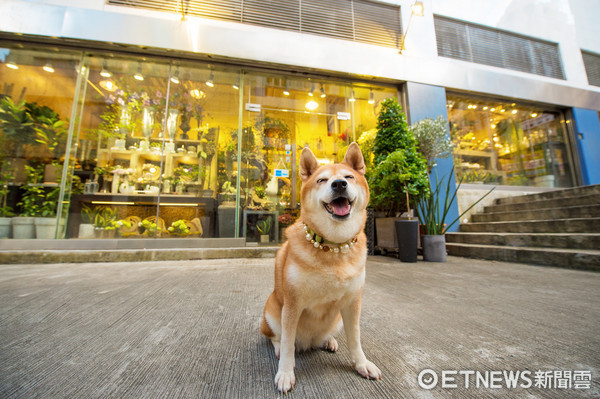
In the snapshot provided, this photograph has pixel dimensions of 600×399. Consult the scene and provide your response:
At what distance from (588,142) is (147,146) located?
1350cm

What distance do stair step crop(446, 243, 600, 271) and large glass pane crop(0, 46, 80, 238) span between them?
871cm

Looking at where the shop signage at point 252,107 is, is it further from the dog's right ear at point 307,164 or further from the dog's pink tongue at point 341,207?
the dog's pink tongue at point 341,207

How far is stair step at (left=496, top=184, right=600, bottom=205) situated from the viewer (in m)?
4.36

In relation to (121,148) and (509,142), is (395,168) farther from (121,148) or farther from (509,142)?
(509,142)

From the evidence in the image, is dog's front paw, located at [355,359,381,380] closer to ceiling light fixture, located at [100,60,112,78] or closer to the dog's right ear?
the dog's right ear

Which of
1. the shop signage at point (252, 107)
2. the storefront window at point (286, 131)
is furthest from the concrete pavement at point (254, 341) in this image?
the shop signage at point (252, 107)

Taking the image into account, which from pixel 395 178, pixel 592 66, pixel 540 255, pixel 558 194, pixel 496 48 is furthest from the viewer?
pixel 592 66

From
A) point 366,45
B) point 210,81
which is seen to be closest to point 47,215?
point 210,81

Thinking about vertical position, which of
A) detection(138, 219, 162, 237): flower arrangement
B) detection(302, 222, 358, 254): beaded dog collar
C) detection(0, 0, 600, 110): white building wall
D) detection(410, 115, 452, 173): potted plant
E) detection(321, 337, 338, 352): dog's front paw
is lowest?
detection(321, 337, 338, 352): dog's front paw

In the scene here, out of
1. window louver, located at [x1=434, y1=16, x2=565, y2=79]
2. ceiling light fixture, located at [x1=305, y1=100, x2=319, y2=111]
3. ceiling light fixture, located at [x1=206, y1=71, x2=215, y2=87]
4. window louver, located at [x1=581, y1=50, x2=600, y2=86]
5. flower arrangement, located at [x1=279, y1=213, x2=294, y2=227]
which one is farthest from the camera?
window louver, located at [x1=581, y1=50, x2=600, y2=86]

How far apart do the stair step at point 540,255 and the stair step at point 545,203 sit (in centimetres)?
183

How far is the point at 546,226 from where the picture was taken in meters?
4.09

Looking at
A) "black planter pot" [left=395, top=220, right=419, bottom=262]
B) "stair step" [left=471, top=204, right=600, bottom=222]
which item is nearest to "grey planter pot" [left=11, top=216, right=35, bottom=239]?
"black planter pot" [left=395, top=220, right=419, bottom=262]

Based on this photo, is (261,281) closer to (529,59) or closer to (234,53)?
(234,53)
